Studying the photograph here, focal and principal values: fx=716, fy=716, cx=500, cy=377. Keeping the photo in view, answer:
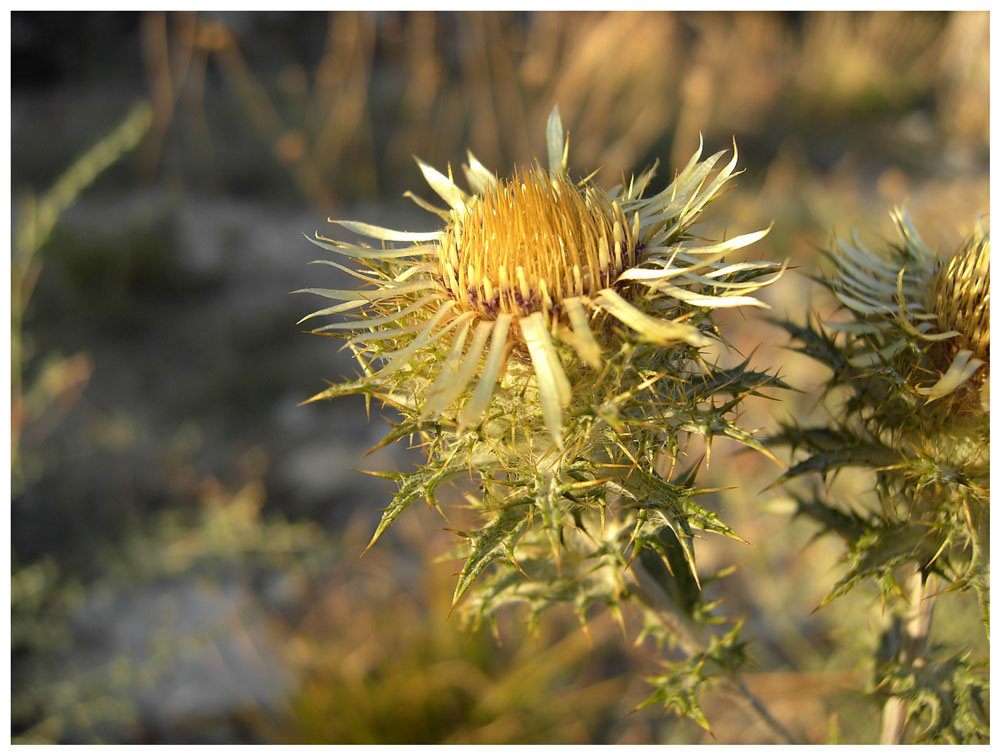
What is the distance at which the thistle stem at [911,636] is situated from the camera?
161 cm

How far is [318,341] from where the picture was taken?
21.5 ft

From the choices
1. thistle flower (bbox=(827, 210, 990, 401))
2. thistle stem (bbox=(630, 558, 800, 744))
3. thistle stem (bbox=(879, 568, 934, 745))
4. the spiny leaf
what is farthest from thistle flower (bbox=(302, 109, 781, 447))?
thistle stem (bbox=(879, 568, 934, 745))

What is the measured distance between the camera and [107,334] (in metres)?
6.56

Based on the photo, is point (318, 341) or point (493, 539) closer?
point (493, 539)

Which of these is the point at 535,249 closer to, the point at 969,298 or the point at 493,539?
the point at 493,539

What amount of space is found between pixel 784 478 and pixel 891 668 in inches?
22.1

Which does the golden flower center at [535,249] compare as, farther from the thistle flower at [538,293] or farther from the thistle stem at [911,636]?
the thistle stem at [911,636]

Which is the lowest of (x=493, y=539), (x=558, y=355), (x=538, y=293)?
(x=493, y=539)

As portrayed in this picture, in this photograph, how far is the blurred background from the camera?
378 cm

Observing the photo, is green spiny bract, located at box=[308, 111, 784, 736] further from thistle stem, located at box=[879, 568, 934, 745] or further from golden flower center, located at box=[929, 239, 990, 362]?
thistle stem, located at box=[879, 568, 934, 745]

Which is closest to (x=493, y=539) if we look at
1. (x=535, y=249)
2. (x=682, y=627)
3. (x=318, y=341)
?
(x=535, y=249)

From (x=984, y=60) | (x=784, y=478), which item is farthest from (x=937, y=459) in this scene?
(x=984, y=60)

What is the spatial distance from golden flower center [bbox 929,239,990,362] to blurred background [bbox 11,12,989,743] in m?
0.36

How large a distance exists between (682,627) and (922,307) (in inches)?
34.6
